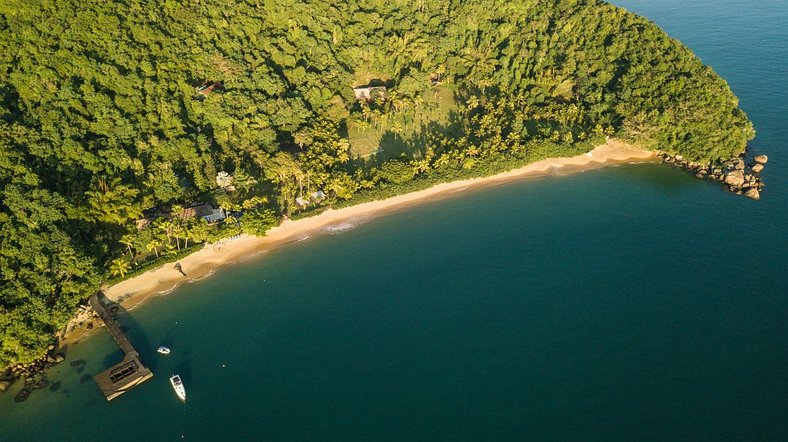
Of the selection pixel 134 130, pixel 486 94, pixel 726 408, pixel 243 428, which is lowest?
pixel 726 408

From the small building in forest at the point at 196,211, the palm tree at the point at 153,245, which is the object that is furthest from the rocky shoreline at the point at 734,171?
the palm tree at the point at 153,245

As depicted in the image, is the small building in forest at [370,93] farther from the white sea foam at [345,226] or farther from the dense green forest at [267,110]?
the white sea foam at [345,226]

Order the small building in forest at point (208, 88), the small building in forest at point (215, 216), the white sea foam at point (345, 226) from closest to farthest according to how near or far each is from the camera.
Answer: the small building in forest at point (215, 216) → the white sea foam at point (345, 226) → the small building in forest at point (208, 88)

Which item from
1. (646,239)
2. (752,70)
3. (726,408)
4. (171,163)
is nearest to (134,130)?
(171,163)

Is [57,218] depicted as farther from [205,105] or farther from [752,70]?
[752,70]

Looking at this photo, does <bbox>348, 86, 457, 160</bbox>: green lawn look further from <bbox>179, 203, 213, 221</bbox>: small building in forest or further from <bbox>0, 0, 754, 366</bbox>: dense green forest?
<bbox>179, 203, 213, 221</bbox>: small building in forest

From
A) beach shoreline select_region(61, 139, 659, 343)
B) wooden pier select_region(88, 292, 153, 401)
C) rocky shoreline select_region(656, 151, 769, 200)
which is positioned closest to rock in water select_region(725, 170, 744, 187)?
rocky shoreline select_region(656, 151, 769, 200)
